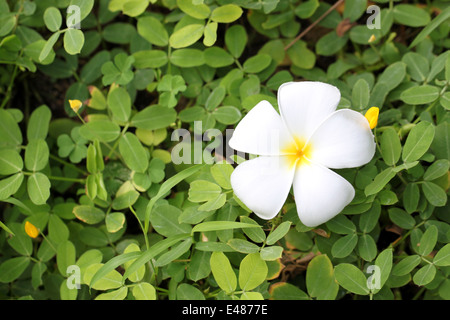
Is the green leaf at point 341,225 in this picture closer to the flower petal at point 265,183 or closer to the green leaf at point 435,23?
the flower petal at point 265,183

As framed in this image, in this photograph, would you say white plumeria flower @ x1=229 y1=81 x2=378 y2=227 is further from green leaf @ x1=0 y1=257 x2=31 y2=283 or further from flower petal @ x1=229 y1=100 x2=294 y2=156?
green leaf @ x1=0 y1=257 x2=31 y2=283

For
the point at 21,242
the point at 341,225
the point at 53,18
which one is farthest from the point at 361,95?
the point at 21,242

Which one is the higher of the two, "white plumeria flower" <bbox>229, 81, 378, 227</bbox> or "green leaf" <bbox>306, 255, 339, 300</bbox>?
"white plumeria flower" <bbox>229, 81, 378, 227</bbox>

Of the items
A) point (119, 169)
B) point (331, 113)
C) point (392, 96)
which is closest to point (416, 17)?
point (392, 96)

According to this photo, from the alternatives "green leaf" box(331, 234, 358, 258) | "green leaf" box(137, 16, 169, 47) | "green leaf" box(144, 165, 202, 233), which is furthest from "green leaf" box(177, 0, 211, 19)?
"green leaf" box(331, 234, 358, 258)

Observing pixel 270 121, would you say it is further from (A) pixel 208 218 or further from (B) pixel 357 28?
(B) pixel 357 28
